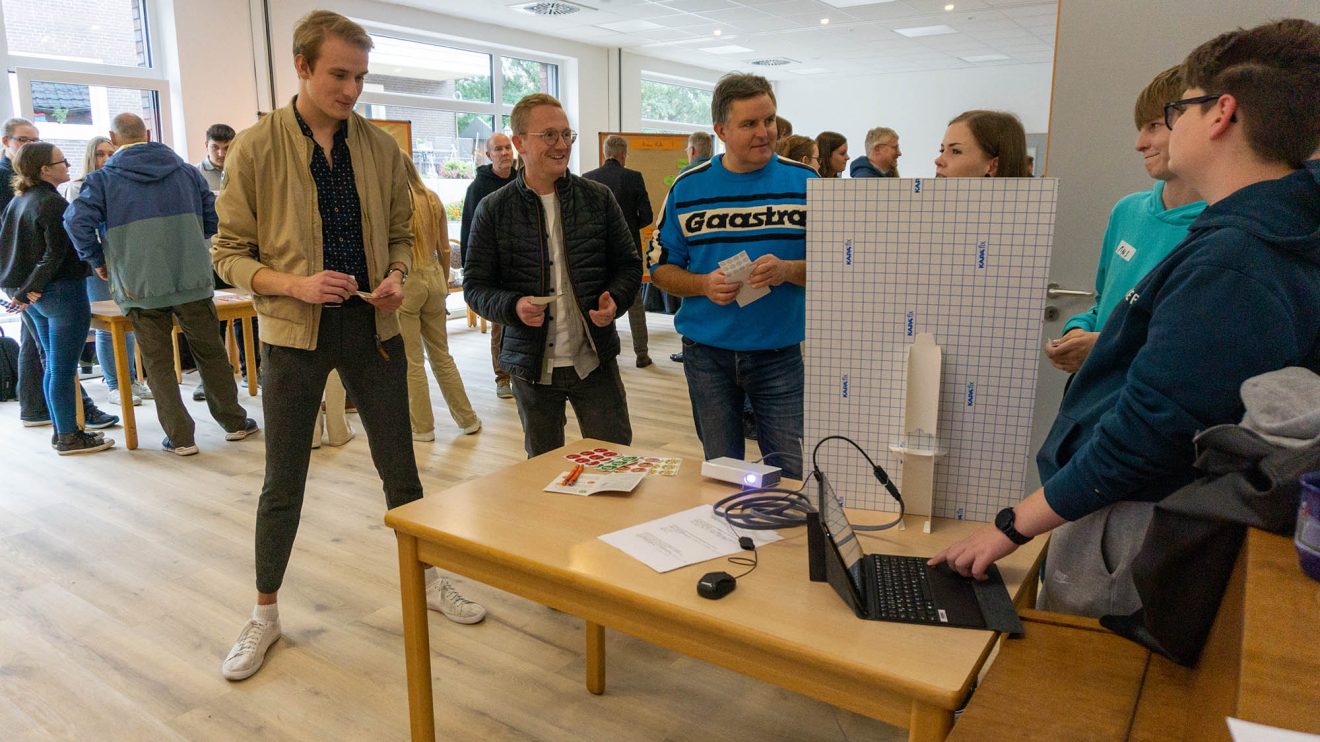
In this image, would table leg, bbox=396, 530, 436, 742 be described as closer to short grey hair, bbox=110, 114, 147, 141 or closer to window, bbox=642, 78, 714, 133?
short grey hair, bbox=110, 114, 147, 141

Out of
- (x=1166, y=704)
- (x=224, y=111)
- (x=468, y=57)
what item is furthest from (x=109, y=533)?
(x=468, y=57)

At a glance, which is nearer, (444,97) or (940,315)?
(940,315)

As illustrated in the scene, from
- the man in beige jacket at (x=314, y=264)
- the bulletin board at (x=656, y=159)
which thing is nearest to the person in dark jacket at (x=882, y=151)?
the bulletin board at (x=656, y=159)

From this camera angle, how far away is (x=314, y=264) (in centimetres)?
209

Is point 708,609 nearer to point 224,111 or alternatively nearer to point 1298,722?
point 1298,722

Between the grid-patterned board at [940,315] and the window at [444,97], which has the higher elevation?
the window at [444,97]

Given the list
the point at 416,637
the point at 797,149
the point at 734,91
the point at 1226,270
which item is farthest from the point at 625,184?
the point at 1226,270

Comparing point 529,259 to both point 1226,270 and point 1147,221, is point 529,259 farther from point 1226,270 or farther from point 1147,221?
point 1226,270

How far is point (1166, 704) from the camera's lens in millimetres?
989

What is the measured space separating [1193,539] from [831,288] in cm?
71

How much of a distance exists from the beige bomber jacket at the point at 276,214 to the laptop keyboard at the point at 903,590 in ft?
4.92

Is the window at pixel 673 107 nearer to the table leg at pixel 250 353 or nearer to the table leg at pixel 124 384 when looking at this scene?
the table leg at pixel 250 353

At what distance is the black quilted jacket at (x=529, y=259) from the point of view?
2.39 metres

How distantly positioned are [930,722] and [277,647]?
1973 millimetres
